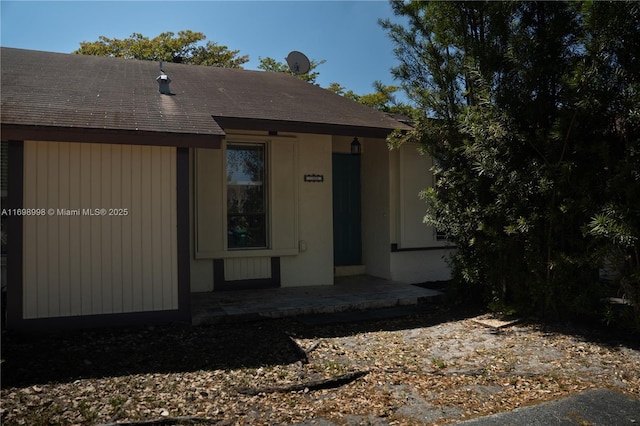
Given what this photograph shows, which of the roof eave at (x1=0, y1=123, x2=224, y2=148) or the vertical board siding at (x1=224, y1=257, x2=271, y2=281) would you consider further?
the vertical board siding at (x1=224, y1=257, x2=271, y2=281)

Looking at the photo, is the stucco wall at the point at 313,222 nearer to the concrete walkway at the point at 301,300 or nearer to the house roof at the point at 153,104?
the concrete walkway at the point at 301,300

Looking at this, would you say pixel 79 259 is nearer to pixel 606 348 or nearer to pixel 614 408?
pixel 614 408

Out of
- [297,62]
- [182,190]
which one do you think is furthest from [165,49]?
[182,190]

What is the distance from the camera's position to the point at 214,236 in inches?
292

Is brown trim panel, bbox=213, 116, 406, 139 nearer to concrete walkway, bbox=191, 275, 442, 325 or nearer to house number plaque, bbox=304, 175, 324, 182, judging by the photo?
house number plaque, bbox=304, 175, 324, 182

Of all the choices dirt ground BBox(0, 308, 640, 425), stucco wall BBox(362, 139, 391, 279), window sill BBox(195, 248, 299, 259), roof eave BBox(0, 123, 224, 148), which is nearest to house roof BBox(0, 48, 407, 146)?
roof eave BBox(0, 123, 224, 148)

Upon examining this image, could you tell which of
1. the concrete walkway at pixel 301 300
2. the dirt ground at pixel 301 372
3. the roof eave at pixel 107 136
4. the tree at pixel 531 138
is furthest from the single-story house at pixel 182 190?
the tree at pixel 531 138

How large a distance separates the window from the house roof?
0.72 meters

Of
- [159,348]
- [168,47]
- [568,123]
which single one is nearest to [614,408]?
[568,123]

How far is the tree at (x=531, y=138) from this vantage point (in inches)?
188

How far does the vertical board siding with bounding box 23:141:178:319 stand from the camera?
17.4 ft

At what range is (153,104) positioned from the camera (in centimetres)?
640

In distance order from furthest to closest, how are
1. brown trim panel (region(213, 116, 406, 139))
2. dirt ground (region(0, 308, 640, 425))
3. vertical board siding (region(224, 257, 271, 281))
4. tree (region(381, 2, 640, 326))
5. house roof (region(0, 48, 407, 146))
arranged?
vertical board siding (region(224, 257, 271, 281)), brown trim panel (region(213, 116, 406, 139)), house roof (region(0, 48, 407, 146)), tree (region(381, 2, 640, 326)), dirt ground (region(0, 308, 640, 425))

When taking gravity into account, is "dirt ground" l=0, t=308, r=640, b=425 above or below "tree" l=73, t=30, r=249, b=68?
below
